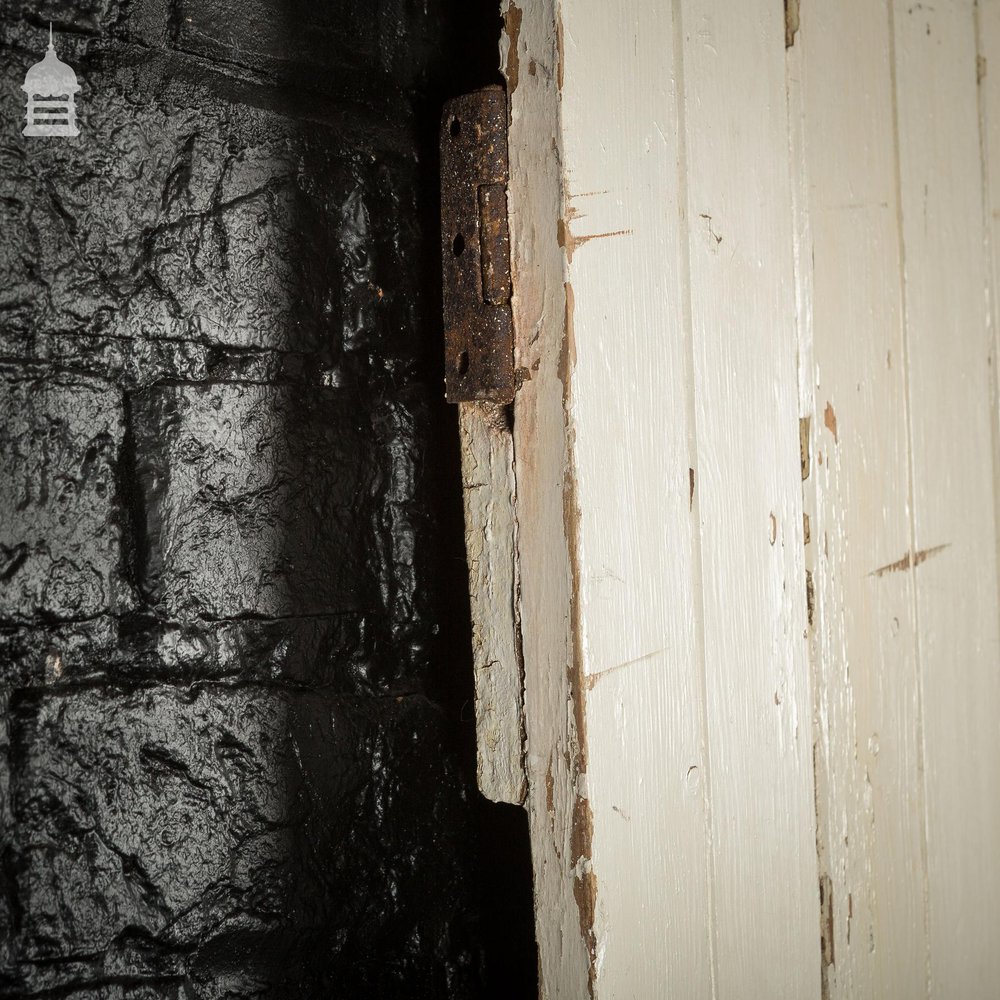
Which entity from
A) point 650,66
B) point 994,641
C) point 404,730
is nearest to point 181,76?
point 650,66

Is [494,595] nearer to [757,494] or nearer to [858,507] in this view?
[757,494]

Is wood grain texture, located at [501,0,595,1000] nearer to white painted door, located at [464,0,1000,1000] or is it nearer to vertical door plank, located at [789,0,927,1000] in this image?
white painted door, located at [464,0,1000,1000]

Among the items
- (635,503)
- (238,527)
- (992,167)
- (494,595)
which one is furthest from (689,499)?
(992,167)

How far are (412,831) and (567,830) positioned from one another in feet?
1.04

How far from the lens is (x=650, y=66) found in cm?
80

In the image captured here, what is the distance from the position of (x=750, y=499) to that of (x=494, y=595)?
0.25 metres

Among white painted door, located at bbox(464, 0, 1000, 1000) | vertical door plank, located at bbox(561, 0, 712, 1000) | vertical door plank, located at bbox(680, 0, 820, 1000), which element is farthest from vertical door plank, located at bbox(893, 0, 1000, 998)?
vertical door plank, located at bbox(561, 0, 712, 1000)

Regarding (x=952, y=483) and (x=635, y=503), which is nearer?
(x=635, y=503)

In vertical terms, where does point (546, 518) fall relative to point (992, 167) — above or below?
below

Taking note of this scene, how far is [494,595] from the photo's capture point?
2.59ft

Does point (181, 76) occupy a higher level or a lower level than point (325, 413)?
higher

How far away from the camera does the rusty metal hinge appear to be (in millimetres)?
764

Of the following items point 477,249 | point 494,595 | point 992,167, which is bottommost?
point 494,595

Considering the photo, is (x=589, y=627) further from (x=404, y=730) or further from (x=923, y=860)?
(x=923, y=860)
